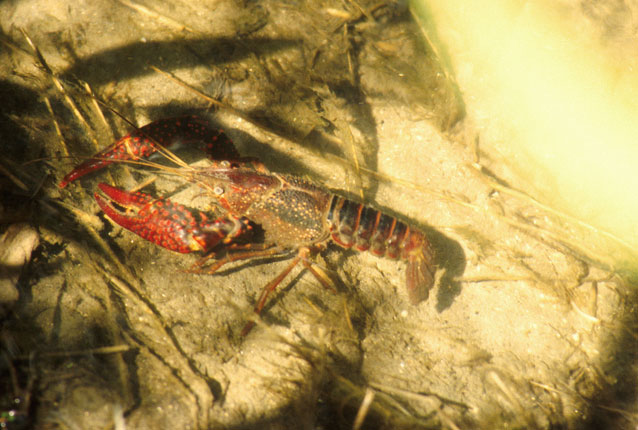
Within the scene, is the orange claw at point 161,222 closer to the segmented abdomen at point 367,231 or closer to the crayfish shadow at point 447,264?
the segmented abdomen at point 367,231

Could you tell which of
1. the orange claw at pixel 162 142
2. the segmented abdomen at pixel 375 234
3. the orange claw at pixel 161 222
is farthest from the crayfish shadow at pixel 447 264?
the orange claw at pixel 162 142

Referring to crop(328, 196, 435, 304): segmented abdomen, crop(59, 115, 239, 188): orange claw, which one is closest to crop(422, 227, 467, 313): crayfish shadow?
crop(328, 196, 435, 304): segmented abdomen

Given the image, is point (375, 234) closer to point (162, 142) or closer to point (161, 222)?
point (161, 222)

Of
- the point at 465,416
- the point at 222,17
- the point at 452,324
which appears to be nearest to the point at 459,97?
the point at 452,324

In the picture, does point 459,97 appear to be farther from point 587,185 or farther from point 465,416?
point 465,416

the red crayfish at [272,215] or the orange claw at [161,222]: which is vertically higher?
the red crayfish at [272,215]

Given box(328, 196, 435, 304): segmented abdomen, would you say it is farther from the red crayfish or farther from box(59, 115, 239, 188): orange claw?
box(59, 115, 239, 188): orange claw

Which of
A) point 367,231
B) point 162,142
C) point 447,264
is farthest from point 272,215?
point 447,264
